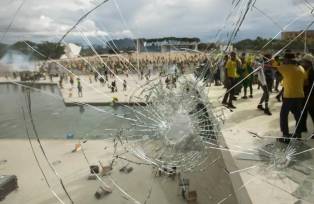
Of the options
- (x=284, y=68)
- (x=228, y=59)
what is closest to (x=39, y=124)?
(x=228, y=59)

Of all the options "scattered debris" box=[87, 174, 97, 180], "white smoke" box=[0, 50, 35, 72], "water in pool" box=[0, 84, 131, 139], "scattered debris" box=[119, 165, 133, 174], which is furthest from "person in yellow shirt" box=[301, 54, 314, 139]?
"water in pool" box=[0, 84, 131, 139]

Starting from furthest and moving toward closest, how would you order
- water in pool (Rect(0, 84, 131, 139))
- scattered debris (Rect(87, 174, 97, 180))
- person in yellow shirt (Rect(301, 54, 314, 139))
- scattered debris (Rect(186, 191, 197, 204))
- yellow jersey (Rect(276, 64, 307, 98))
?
water in pool (Rect(0, 84, 131, 139)) < scattered debris (Rect(87, 174, 97, 180)) < scattered debris (Rect(186, 191, 197, 204)) < person in yellow shirt (Rect(301, 54, 314, 139)) < yellow jersey (Rect(276, 64, 307, 98))

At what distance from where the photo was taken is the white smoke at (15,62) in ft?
18.1

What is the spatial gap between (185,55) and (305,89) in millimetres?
1931

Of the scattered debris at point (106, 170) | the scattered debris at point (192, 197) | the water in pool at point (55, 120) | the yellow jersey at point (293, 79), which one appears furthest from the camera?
the water in pool at point (55, 120)

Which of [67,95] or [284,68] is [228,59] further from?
[67,95]

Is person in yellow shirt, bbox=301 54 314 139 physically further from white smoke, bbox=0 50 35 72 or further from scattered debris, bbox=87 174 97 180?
scattered debris, bbox=87 174 97 180

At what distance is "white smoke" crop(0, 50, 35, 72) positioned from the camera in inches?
217

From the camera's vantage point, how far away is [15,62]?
604 cm

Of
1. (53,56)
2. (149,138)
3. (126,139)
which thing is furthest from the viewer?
(126,139)

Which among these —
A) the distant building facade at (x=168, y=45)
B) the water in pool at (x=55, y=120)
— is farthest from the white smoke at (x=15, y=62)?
the water in pool at (x=55, y=120)

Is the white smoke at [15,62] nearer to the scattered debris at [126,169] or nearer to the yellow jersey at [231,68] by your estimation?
the scattered debris at [126,169]

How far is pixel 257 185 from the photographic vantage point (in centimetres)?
388

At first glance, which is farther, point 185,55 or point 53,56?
point 185,55
